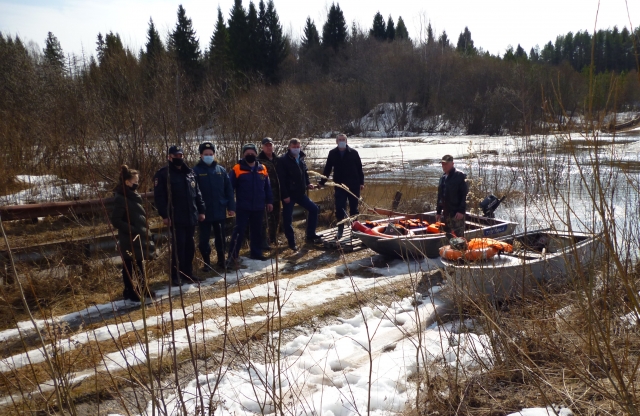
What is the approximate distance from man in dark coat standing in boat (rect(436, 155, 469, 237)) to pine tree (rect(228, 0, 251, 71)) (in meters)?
41.2

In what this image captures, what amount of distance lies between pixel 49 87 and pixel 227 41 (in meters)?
34.3

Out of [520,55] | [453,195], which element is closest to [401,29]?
[520,55]

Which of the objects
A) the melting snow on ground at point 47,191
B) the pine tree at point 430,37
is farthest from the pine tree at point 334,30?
A: the melting snow on ground at point 47,191

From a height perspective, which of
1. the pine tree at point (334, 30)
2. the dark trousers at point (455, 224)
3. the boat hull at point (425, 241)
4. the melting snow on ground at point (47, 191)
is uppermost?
the pine tree at point (334, 30)

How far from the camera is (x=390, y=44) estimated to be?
54.4m

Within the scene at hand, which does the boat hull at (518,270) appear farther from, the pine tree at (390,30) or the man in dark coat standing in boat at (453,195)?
the pine tree at (390,30)

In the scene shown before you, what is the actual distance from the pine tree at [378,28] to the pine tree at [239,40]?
19.8 metres

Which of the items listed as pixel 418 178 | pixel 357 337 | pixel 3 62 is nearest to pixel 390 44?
pixel 418 178

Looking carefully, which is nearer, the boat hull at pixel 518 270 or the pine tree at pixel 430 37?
the boat hull at pixel 518 270

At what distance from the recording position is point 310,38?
58.1m

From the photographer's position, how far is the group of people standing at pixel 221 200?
6152mm

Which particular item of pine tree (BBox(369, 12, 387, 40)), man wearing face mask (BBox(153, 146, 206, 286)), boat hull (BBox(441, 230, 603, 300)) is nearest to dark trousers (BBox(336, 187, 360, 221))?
boat hull (BBox(441, 230, 603, 300))

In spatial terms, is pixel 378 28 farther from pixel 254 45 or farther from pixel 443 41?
pixel 254 45

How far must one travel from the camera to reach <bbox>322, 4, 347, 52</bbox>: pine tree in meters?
57.3
